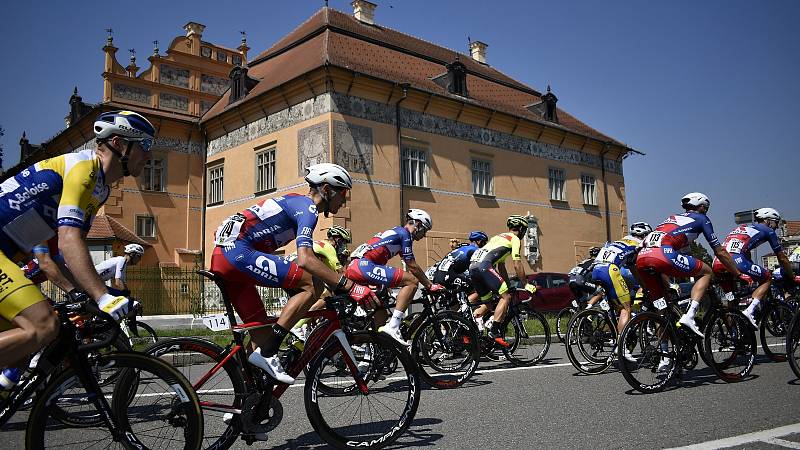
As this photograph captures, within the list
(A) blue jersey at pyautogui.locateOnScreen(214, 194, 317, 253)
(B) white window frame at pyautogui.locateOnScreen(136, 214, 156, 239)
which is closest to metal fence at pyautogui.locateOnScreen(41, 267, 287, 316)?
(B) white window frame at pyautogui.locateOnScreen(136, 214, 156, 239)

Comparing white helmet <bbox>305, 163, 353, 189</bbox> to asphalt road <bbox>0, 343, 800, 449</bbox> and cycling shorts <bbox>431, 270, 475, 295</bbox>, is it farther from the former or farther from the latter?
cycling shorts <bbox>431, 270, 475, 295</bbox>

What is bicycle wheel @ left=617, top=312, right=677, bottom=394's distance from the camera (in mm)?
6422

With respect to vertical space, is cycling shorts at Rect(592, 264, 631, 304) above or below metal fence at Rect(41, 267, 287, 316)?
above

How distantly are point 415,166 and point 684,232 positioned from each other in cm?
1957

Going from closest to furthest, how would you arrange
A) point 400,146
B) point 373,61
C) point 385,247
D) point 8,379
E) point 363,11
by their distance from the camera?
point 8,379 < point 385,247 < point 400,146 < point 373,61 < point 363,11

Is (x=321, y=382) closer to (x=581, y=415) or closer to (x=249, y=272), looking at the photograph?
(x=249, y=272)

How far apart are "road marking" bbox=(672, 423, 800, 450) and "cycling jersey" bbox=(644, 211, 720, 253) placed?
3021mm

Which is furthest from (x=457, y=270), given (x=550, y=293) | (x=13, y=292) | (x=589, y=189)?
(x=589, y=189)

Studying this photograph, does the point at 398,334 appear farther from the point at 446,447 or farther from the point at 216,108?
the point at 216,108

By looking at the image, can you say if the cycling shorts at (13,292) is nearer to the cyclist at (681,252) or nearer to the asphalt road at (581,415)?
the asphalt road at (581,415)

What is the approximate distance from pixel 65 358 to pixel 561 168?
32158 mm

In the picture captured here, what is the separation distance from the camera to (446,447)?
4.37 meters

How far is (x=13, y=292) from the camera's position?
3062 mm

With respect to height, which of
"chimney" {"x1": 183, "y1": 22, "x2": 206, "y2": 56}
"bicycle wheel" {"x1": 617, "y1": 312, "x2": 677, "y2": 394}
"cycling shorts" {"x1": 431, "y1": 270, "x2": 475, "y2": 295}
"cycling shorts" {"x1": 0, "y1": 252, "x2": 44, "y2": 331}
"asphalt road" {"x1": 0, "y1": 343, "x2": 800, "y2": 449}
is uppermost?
"chimney" {"x1": 183, "y1": 22, "x2": 206, "y2": 56}
